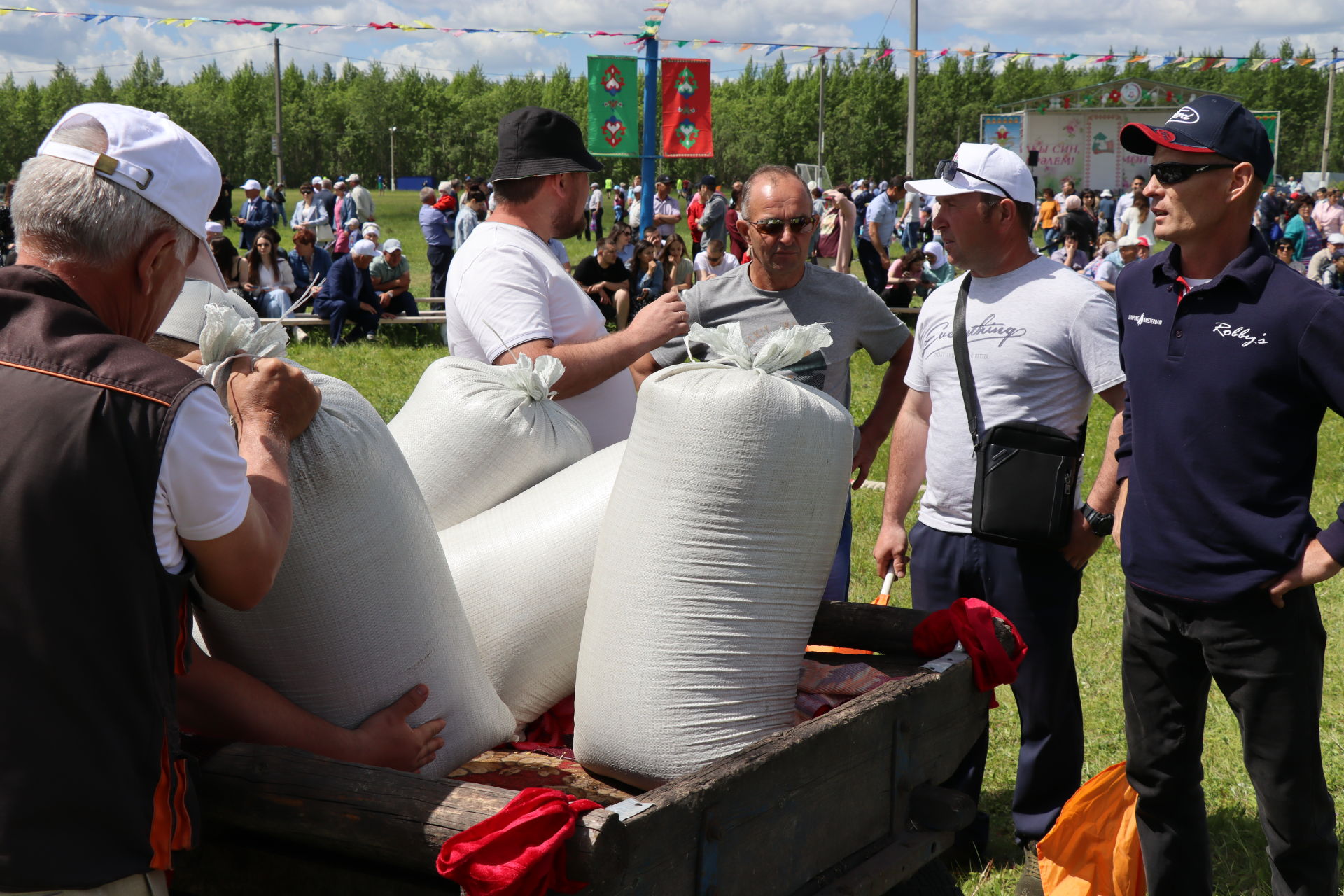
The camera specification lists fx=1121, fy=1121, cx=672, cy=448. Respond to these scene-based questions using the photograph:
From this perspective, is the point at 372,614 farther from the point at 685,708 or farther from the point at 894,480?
the point at 894,480

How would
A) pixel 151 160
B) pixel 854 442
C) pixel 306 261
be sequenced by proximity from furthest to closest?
1. pixel 306 261
2. pixel 854 442
3. pixel 151 160

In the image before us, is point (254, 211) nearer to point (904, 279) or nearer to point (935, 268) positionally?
point (904, 279)

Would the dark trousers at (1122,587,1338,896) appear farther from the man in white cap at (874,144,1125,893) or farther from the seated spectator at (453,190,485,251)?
the seated spectator at (453,190,485,251)

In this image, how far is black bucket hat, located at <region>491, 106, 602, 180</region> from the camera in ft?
9.98

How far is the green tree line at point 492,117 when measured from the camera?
245ft

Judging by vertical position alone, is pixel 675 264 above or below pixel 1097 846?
above

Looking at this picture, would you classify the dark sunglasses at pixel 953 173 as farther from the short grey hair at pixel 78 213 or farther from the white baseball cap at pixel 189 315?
the short grey hair at pixel 78 213

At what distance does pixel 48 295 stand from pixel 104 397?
193 millimetres

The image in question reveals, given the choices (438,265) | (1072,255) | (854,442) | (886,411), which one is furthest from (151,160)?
(1072,255)

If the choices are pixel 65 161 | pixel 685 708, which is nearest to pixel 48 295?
pixel 65 161

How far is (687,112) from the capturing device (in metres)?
12.2

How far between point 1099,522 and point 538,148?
178 centimetres

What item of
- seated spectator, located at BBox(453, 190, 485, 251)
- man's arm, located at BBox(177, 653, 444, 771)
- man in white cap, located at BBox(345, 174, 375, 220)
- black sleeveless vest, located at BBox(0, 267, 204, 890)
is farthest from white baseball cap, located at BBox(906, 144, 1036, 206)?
man in white cap, located at BBox(345, 174, 375, 220)

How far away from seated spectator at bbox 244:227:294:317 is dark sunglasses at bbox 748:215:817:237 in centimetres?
969
